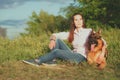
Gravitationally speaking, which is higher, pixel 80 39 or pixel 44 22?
pixel 80 39

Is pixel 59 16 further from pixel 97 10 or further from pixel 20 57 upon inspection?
pixel 20 57

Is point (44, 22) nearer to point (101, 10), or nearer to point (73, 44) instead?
point (101, 10)

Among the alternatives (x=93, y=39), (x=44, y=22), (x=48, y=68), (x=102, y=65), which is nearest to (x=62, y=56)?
(x=48, y=68)

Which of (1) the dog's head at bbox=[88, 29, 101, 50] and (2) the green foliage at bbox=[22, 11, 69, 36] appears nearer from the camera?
(1) the dog's head at bbox=[88, 29, 101, 50]

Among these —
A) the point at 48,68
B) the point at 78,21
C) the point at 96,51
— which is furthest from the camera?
the point at 78,21

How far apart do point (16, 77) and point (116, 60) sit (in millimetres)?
2975

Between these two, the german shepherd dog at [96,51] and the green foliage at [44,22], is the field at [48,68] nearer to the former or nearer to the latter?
the german shepherd dog at [96,51]

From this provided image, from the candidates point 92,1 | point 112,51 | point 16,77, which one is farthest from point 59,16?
point 16,77

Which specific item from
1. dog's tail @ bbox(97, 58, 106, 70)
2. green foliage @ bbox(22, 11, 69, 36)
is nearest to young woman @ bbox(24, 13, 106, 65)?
dog's tail @ bbox(97, 58, 106, 70)

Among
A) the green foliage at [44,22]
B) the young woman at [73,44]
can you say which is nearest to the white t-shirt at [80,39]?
the young woman at [73,44]

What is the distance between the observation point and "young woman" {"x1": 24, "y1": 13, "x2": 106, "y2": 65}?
1059cm

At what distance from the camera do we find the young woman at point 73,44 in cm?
1059

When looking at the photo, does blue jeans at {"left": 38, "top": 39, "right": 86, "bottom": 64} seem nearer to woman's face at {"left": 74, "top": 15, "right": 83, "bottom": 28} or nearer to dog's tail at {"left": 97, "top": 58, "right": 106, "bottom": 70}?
dog's tail at {"left": 97, "top": 58, "right": 106, "bottom": 70}

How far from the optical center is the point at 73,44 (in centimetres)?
1091
